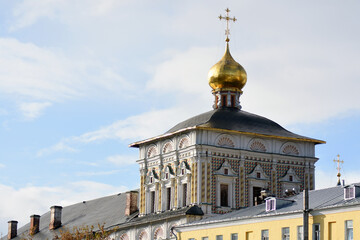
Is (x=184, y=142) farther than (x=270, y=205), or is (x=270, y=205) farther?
(x=184, y=142)

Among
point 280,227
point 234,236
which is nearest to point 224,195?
point 234,236

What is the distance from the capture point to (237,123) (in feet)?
167

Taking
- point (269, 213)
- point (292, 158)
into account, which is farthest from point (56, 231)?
point (269, 213)

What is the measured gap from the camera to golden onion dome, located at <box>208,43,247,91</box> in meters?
54.4

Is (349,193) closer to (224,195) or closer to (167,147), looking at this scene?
(224,195)

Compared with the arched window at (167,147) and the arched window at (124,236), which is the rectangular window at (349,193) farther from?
the arched window at (124,236)

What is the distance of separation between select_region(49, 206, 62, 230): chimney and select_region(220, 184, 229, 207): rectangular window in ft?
60.3

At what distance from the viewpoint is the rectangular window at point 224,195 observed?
164 ft

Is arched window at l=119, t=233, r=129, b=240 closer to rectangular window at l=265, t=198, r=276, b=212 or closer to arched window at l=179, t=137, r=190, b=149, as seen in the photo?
arched window at l=179, t=137, r=190, b=149

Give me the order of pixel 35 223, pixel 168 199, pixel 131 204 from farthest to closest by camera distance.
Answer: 1. pixel 35 223
2. pixel 131 204
3. pixel 168 199

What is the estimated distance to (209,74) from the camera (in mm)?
54969

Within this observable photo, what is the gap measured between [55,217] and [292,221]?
2969cm

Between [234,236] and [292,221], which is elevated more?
[292,221]

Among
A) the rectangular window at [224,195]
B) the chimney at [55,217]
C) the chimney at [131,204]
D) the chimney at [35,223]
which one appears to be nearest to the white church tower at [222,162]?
the rectangular window at [224,195]
